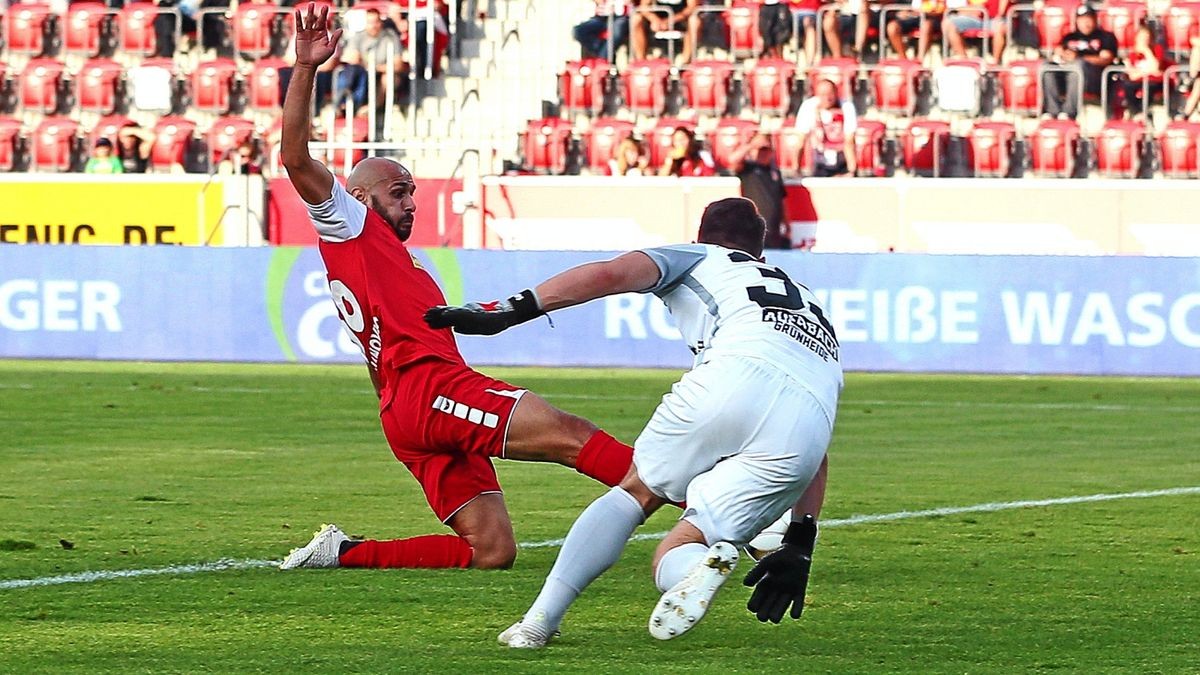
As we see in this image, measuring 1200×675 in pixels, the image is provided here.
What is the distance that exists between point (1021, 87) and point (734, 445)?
60.8 ft

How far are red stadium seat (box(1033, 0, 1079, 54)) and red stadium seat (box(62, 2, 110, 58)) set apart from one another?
11.9 metres

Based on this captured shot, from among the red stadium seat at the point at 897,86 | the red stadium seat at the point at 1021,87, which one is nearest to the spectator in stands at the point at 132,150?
the red stadium seat at the point at 897,86

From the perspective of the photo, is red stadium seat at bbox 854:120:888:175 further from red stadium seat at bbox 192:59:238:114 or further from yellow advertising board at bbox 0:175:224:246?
red stadium seat at bbox 192:59:238:114

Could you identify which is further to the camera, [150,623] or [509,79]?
[509,79]

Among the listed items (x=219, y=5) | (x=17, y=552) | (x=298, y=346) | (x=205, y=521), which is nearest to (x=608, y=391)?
(x=298, y=346)

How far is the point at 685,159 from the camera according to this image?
901 inches

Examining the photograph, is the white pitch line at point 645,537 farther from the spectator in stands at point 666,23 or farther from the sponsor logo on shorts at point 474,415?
the spectator in stands at point 666,23

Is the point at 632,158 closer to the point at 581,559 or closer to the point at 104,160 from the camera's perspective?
the point at 104,160

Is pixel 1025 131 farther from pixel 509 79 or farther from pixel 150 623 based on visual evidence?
pixel 150 623

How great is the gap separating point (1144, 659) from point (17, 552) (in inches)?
169

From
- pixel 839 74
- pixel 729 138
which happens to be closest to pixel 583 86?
pixel 729 138

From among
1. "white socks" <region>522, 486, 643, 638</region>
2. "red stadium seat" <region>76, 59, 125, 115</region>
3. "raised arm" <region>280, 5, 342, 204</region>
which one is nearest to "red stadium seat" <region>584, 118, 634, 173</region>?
"red stadium seat" <region>76, 59, 125, 115</region>

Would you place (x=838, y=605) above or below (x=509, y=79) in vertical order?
below

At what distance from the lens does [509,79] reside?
86.3ft
